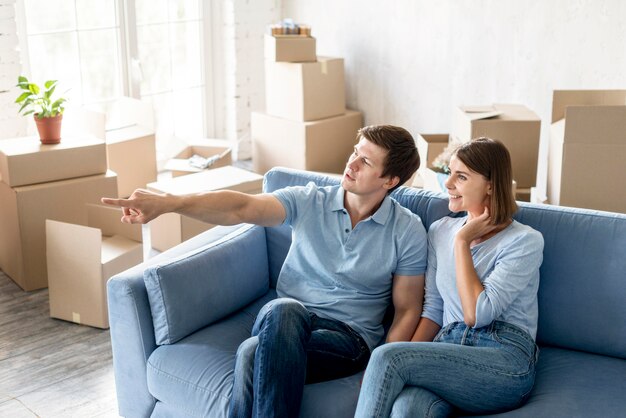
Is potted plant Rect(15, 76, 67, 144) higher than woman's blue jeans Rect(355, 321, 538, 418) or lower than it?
higher

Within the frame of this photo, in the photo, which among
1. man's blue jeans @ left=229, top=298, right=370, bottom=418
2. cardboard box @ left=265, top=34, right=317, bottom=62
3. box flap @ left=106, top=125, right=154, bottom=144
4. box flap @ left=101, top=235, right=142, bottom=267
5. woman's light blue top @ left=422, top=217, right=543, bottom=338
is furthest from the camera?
cardboard box @ left=265, top=34, right=317, bottom=62

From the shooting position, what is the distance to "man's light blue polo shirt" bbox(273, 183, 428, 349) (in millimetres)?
2324

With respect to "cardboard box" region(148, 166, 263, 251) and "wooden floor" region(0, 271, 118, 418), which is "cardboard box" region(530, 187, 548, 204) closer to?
"cardboard box" region(148, 166, 263, 251)

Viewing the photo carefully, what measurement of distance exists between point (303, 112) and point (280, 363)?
2797 mm

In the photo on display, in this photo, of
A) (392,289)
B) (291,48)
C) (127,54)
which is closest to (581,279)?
(392,289)

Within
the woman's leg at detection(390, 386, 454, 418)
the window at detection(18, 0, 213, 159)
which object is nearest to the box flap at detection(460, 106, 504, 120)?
the woman's leg at detection(390, 386, 454, 418)

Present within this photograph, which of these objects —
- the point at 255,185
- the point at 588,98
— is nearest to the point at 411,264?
the point at 588,98

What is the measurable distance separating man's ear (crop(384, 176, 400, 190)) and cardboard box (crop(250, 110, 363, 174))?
232 cm

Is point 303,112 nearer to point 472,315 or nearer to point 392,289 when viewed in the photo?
point 392,289

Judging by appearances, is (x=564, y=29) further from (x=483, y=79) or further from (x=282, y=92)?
(x=282, y=92)

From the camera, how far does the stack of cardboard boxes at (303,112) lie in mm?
4633

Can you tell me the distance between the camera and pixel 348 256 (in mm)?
2350

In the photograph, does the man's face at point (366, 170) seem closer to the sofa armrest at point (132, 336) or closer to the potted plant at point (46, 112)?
the sofa armrest at point (132, 336)

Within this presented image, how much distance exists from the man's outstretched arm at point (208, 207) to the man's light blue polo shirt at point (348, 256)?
0.07 meters
